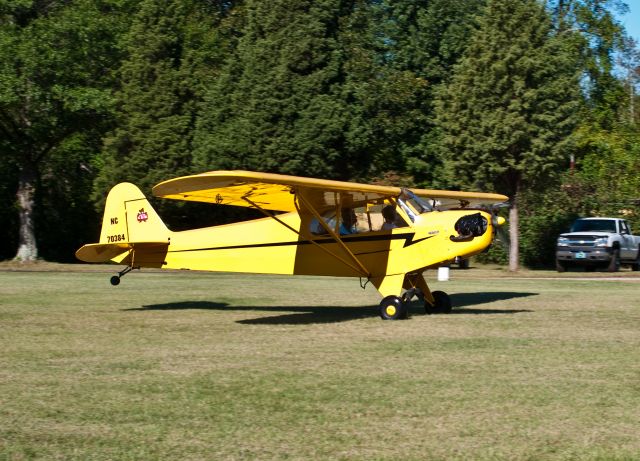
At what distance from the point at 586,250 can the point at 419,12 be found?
15.0m

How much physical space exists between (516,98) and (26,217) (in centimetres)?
1909

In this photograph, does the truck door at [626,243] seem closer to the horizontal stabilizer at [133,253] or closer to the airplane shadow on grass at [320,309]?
the airplane shadow on grass at [320,309]

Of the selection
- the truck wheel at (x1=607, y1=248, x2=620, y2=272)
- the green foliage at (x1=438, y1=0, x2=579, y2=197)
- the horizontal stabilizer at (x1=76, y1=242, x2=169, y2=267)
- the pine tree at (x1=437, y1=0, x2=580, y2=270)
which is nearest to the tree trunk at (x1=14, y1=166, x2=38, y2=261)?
the pine tree at (x1=437, y1=0, x2=580, y2=270)

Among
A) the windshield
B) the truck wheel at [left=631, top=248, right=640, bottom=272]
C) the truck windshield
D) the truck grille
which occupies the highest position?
the windshield

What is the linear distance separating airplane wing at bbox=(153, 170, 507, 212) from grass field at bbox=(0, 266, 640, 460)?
2052 mm

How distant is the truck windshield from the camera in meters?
33.2

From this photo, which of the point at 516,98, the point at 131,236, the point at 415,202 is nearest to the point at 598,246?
the point at 516,98

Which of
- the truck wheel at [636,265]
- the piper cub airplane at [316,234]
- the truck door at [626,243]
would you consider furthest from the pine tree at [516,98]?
the piper cub airplane at [316,234]

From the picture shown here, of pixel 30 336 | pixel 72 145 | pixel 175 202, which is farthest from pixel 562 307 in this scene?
pixel 72 145

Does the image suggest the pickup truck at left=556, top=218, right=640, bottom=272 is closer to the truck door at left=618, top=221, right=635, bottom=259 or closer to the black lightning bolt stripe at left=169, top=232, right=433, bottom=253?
the truck door at left=618, top=221, right=635, bottom=259

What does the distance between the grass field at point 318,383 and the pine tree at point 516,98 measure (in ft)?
47.4

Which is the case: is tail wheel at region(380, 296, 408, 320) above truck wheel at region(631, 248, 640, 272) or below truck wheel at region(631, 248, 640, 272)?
above

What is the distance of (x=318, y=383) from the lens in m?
9.48

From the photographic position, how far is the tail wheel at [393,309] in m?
15.2
